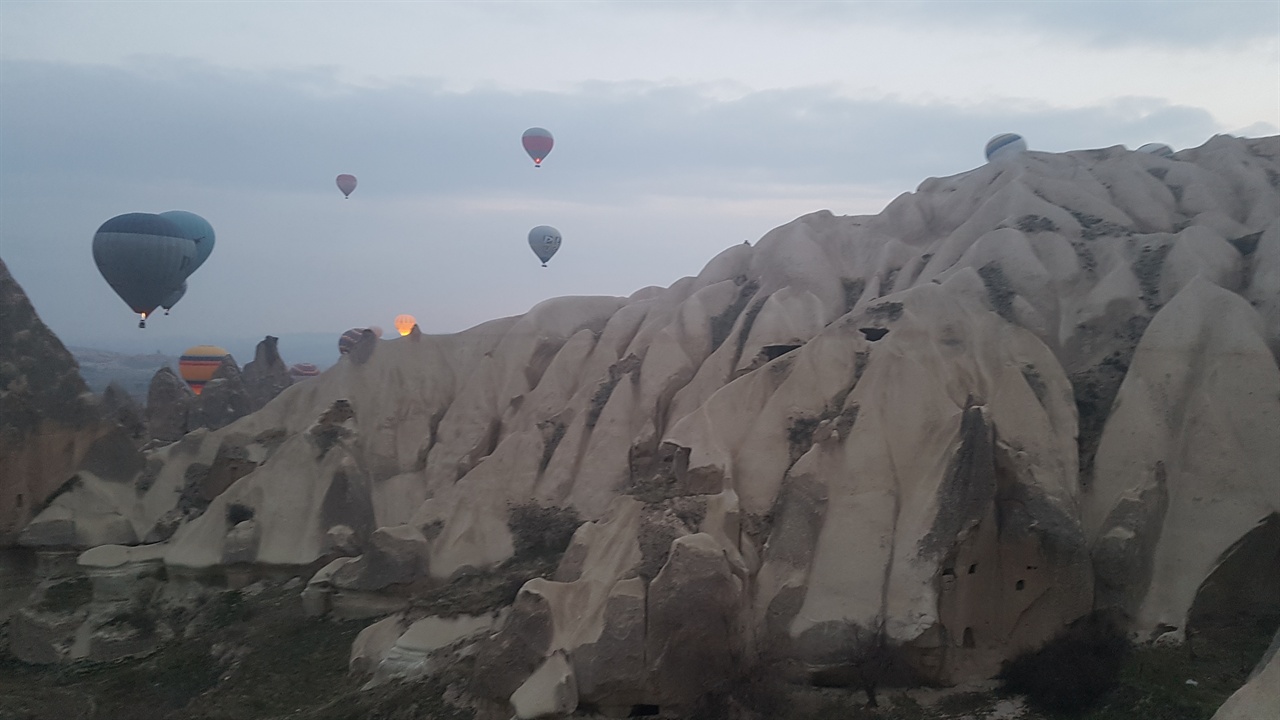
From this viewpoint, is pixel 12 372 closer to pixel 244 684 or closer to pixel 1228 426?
pixel 244 684

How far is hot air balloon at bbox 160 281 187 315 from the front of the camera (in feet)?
125

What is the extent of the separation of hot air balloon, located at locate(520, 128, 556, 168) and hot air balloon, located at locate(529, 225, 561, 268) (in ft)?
12.8

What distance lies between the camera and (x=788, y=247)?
2945cm

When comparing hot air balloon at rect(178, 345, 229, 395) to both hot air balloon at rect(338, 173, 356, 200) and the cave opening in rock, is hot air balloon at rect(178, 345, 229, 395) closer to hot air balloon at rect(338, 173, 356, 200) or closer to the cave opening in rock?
hot air balloon at rect(338, 173, 356, 200)

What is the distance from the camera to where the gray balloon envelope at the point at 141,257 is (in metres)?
34.1

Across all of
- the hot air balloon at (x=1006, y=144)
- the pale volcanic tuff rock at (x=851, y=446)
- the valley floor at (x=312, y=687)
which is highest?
the hot air balloon at (x=1006, y=144)

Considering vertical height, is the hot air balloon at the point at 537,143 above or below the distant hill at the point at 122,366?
above

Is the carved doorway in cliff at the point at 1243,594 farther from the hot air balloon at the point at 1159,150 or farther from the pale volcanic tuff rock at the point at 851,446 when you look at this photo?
the hot air balloon at the point at 1159,150

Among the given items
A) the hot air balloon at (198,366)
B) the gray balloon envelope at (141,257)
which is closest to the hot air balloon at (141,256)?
the gray balloon envelope at (141,257)

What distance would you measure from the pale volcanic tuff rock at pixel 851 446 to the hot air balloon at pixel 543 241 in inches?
598

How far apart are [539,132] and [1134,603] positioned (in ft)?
122

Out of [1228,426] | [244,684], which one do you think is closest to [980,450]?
[1228,426]

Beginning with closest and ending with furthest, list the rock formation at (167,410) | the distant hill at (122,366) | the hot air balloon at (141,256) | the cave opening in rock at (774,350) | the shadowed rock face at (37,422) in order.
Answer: the cave opening in rock at (774,350) → the shadowed rock face at (37,422) → the hot air balloon at (141,256) → the rock formation at (167,410) → the distant hill at (122,366)

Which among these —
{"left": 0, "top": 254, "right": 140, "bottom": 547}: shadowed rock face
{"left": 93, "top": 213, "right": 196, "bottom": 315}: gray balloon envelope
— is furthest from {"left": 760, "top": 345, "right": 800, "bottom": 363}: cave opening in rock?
{"left": 93, "top": 213, "right": 196, "bottom": 315}: gray balloon envelope
